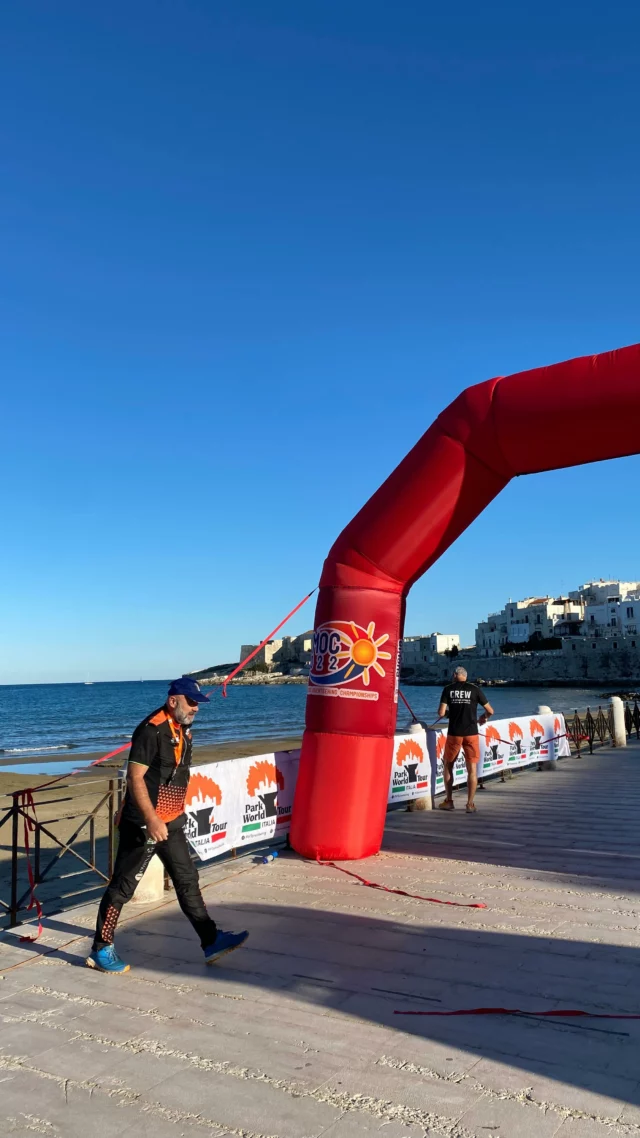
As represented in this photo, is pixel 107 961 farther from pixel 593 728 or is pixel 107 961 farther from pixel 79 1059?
pixel 593 728

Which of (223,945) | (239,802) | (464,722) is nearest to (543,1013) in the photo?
(223,945)

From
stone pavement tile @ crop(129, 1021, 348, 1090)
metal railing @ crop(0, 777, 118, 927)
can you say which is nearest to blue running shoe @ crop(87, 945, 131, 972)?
stone pavement tile @ crop(129, 1021, 348, 1090)

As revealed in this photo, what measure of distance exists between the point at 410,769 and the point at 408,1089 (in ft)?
23.8

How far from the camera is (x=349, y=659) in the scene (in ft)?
23.7

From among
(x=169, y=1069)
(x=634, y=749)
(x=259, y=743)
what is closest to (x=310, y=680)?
(x=169, y=1069)

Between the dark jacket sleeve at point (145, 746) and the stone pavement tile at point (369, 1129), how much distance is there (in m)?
2.33

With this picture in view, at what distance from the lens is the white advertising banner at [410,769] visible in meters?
10.2

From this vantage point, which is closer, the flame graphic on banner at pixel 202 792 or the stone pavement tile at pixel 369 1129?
the stone pavement tile at pixel 369 1129

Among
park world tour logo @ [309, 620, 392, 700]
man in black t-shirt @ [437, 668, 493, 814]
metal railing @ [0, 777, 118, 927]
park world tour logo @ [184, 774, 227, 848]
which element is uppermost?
park world tour logo @ [309, 620, 392, 700]

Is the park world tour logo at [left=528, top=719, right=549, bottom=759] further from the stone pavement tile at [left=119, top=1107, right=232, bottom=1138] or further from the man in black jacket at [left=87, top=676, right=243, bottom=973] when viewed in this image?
the stone pavement tile at [left=119, top=1107, right=232, bottom=1138]

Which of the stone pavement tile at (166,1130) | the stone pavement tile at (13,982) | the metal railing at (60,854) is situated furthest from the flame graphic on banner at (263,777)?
the stone pavement tile at (166,1130)

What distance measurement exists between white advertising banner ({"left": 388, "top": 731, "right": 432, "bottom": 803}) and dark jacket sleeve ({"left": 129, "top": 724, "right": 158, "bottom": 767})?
5.64 meters

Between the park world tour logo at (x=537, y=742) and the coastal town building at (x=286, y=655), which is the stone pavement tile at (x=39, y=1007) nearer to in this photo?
the park world tour logo at (x=537, y=742)

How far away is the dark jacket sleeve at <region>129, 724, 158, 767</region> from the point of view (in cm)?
484
